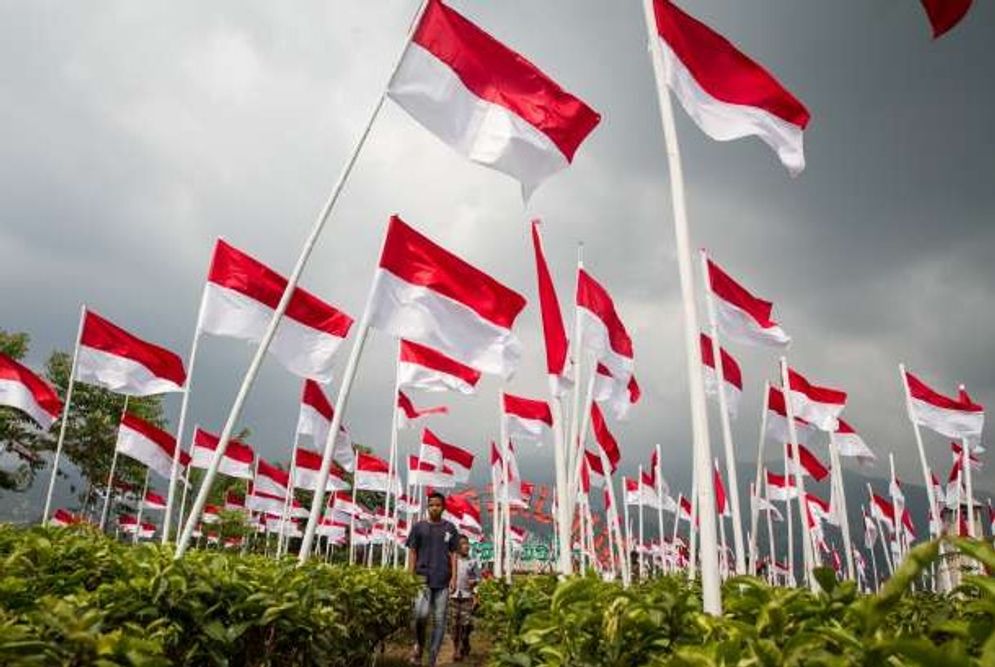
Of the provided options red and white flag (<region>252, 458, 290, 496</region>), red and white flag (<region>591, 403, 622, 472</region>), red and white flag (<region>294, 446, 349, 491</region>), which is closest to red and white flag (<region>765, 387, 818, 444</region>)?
red and white flag (<region>591, 403, 622, 472</region>)

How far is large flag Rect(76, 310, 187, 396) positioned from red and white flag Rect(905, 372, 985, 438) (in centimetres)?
1678

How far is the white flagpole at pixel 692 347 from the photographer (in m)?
4.58

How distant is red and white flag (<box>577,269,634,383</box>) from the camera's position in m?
10.9

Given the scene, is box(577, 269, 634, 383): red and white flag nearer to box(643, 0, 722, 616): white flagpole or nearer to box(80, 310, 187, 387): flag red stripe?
box(643, 0, 722, 616): white flagpole

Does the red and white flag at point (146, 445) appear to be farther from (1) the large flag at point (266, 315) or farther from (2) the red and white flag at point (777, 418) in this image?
(2) the red and white flag at point (777, 418)

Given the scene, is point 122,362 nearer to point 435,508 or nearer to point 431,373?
point 431,373

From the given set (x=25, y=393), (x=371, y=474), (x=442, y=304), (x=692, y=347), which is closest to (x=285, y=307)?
(x=442, y=304)

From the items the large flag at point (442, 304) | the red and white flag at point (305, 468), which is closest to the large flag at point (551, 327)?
the large flag at point (442, 304)

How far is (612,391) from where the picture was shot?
1277 centimetres

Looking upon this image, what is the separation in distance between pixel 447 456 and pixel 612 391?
12688 millimetres

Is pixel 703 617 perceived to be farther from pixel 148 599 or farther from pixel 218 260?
pixel 218 260

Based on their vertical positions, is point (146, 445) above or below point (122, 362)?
below

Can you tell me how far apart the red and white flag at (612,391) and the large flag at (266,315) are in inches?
186

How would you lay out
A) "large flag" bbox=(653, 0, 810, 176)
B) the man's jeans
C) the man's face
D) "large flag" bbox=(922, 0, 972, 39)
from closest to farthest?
"large flag" bbox=(922, 0, 972, 39) → "large flag" bbox=(653, 0, 810, 176) → the man's jeans → the man's face
